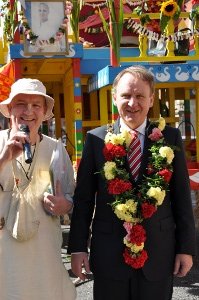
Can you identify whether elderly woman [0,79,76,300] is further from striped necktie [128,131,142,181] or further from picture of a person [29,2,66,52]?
picture of a person [29,2,66,52]

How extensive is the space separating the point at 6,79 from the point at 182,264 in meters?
3.50

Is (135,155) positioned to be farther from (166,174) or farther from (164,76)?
(164,76)

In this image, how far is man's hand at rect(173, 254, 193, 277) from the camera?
2566mm

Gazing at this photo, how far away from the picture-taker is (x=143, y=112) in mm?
2562

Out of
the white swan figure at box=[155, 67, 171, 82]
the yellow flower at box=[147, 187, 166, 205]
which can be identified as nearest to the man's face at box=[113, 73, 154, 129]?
the yellow flower at box=[147, 187, 166, 205]

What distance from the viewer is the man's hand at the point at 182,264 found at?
8.42 ft

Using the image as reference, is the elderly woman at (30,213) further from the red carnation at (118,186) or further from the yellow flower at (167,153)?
the yellow flower at (167,153)

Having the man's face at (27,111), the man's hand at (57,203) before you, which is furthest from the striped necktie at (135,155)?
the man's face at (27,111)

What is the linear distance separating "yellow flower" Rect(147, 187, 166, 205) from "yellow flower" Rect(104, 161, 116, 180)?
198 millimetres

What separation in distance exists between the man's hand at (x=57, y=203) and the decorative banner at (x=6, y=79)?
3.05m

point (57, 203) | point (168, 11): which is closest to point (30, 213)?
point (57, 203)

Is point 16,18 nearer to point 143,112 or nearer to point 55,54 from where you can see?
point 55,54

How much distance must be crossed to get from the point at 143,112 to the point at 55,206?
→ 649mm

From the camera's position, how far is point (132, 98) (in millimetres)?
2516
